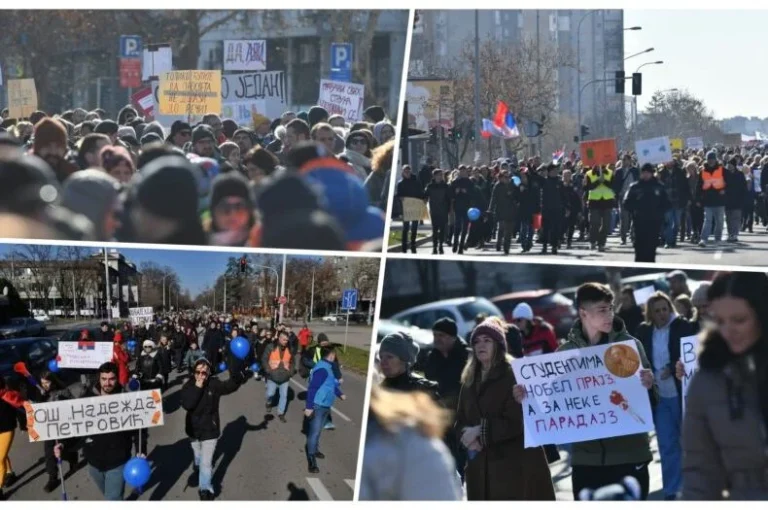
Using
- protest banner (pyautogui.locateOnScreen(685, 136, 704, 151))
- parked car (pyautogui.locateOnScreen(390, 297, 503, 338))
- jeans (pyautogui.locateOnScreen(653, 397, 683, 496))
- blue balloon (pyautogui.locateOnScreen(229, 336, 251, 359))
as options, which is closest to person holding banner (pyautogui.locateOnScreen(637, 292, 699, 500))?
jeans (pyautogui.locateOnScreen(653, 397, 683, 496))

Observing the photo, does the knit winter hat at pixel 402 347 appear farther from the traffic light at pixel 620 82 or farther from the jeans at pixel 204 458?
the traffic light at pixel 620 82

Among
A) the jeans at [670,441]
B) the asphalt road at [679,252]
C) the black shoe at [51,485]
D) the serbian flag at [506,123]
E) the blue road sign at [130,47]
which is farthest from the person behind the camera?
the blue road sign at [130,47]

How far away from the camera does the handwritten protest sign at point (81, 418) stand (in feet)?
28.6

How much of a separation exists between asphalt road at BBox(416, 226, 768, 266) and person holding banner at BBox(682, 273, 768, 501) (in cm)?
228

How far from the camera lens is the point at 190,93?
535 inches

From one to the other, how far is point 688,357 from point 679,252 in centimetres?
342

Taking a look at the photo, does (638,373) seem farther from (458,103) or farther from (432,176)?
(458,103)

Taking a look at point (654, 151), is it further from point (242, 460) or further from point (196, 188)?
point (242, 460)

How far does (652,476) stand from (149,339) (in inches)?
160

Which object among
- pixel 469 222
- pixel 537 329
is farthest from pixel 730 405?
pixel 469 222

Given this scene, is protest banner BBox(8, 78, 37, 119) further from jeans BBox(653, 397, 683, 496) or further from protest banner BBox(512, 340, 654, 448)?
jeans BBox(653, 397, 683, 496)

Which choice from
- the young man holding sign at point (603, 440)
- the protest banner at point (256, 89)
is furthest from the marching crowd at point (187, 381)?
the protest banner at point (256, 89)

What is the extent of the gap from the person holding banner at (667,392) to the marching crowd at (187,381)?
242 centimetres
